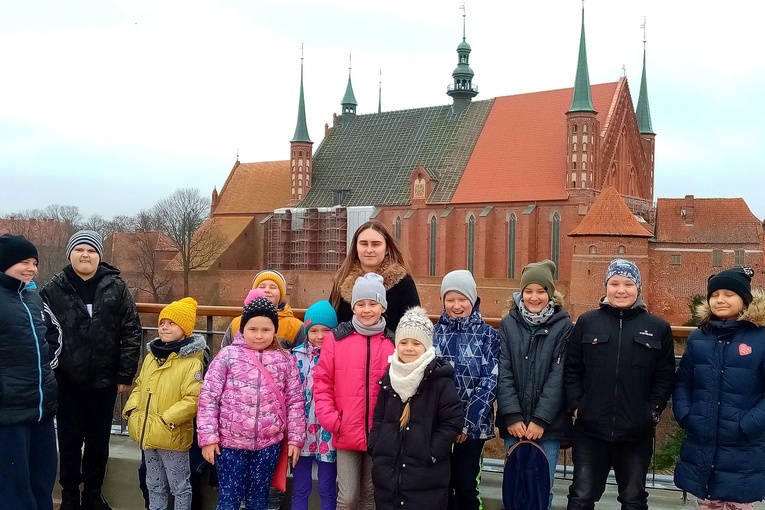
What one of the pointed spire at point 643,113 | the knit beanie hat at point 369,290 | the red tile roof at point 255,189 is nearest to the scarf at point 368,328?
the knit beanie hat at point 369,290

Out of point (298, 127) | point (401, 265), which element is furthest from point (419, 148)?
point (401, 265)

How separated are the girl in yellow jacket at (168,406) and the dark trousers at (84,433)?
0.47 metres

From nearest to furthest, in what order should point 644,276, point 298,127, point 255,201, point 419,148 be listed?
point 644,276
point 419,148
point 298,127
point 255,201

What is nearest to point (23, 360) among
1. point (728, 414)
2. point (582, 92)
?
point (728, 414)

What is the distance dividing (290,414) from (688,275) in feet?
96.6

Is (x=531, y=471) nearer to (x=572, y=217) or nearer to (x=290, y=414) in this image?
(x=290, y=414)

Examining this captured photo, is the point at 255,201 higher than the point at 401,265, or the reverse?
the point at 255,201

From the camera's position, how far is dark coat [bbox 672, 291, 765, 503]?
13.6 ft

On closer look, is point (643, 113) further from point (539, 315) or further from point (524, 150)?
point (539, 315)

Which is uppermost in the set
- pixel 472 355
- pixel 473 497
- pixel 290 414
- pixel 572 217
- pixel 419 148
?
pixel 419 148

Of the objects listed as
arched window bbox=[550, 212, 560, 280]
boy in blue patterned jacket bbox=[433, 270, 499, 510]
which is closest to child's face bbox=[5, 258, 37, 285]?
boy in blue patterned jacket bbox=[433, 270, 499, 510]

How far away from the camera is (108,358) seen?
5.11m

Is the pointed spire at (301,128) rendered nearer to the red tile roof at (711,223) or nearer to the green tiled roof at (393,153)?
the green tiled roof at (393,153)

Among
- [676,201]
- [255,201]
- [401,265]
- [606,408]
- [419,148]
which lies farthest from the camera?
[255,201]
